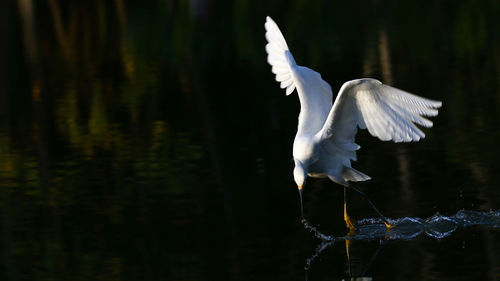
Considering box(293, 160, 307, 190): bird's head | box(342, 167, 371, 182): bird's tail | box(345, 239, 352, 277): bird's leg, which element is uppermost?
box(293, 160, 307, 190): bird's head

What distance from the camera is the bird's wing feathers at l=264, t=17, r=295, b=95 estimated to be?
10.1 metres

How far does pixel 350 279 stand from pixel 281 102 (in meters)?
7.70

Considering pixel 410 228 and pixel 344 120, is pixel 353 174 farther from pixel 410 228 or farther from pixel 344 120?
pixel 410 228

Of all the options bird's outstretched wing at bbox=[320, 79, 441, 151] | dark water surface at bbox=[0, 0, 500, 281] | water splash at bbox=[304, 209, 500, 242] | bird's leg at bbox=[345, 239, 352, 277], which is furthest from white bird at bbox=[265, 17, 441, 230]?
dark water surface at bbox=[0, 0, 500, 281]

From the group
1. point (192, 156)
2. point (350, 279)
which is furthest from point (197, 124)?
point (350, 279)

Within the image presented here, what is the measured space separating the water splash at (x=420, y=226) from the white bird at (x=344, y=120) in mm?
134

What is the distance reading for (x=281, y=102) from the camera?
14617 millimetres

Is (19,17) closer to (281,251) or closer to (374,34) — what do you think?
(374,34)

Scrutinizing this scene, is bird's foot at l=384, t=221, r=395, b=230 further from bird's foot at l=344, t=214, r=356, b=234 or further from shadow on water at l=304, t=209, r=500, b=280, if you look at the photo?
bird's foot at l=344, t=214, r=356, b=234

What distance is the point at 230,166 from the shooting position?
10.9 m

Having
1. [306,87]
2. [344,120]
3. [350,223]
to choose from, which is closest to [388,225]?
[350,223]

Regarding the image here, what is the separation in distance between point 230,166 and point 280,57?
145 cm

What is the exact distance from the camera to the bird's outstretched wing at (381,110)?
7.88 m

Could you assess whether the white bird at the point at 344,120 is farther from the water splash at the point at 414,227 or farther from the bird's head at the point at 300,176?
the water splash at the point at 414,227
